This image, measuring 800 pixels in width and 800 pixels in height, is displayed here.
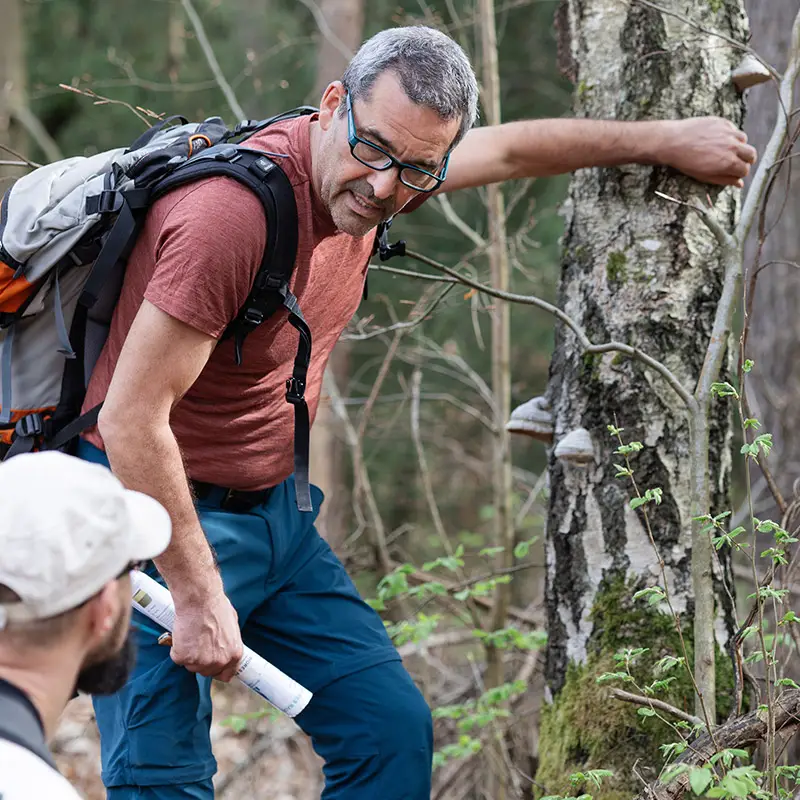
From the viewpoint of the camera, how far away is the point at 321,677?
10.2ft

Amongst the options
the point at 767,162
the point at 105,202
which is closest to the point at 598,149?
the point at 767,162

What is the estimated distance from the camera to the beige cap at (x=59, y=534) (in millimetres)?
1664

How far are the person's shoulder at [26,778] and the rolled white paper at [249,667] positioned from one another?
1190 millimetres

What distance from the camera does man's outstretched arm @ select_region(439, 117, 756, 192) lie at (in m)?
3.26

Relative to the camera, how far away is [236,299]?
8.29 feet

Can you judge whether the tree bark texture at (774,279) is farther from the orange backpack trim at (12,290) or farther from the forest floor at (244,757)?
the orange backpack trim at (12,290)

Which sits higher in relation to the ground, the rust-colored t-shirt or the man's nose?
the man's nose

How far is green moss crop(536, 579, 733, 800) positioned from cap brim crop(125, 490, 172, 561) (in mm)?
1786

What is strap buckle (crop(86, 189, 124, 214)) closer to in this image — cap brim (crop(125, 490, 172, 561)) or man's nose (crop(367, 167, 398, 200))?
man's nose (crop(367, 167, 398, 200))

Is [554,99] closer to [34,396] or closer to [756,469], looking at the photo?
[756,469]

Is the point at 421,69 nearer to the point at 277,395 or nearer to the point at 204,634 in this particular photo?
the point at 277,395

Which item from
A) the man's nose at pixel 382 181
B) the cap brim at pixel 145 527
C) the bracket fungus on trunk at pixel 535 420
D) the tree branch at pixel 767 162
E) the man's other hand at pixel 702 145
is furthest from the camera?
the bracket fungus on trunk at pixel 535 420

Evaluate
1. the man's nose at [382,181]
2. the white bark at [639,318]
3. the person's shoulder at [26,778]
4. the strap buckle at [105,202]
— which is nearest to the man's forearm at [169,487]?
the strap buckle at [105,202]

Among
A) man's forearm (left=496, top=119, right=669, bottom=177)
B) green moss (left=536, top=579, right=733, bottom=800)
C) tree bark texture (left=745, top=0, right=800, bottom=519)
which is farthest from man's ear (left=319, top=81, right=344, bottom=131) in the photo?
tree bark texture (left=745, top=0, right=800, bottom=519)
